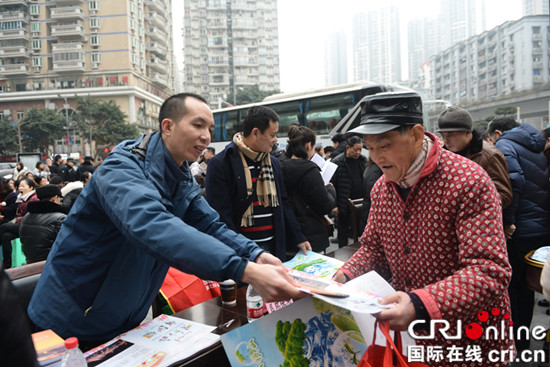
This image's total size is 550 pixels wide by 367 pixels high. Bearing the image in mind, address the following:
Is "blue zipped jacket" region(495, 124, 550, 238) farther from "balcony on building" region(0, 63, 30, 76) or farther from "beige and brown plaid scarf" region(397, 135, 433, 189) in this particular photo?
"balcony on building" region(0, 63, 30, 76)

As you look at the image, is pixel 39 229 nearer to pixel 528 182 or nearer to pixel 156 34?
pixel 528 182

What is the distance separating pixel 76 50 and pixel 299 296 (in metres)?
61.7

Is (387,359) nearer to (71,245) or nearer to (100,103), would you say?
(71,245)

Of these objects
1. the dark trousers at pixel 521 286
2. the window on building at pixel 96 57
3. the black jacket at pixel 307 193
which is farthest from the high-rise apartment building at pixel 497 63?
the black jacket at pixel 307 193

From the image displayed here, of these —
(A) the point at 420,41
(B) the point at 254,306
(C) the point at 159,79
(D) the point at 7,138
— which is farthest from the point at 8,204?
(A) the point at 420,41

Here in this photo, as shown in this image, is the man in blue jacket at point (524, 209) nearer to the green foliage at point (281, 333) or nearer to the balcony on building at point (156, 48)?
the green foliage at point (281, 333)

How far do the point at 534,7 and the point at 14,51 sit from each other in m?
111

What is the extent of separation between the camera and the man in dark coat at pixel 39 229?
418cm

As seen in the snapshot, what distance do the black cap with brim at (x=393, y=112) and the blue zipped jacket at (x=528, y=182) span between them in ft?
8.09

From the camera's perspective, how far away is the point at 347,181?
20.1ft

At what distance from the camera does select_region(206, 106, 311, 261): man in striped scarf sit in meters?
3.12

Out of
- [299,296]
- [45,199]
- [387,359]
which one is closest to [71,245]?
[299,296]

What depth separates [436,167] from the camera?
1452mm

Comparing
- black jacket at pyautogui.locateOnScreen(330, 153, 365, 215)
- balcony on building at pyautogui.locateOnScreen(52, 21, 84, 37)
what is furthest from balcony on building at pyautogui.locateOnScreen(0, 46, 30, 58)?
black jacket at pyautogui.locateOnScreen(330, 153, 365, 215)
